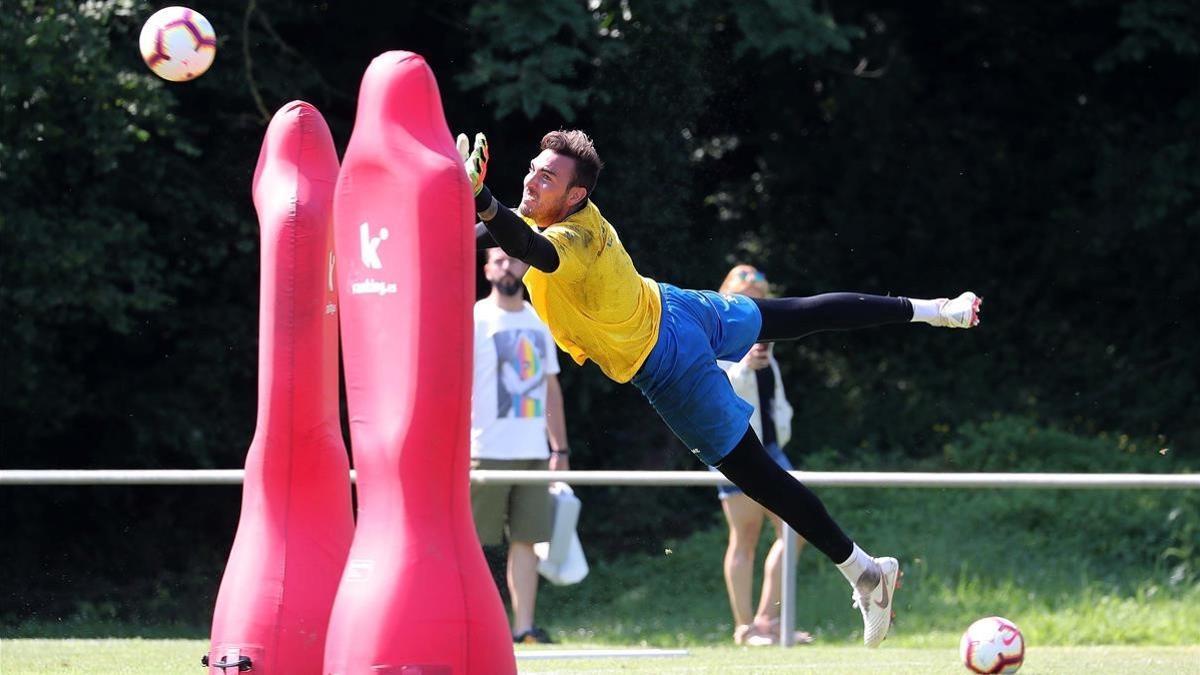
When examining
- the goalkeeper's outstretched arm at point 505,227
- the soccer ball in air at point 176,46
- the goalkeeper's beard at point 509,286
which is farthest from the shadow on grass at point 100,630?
the goalkeeper's outstretched arm at point 505,227

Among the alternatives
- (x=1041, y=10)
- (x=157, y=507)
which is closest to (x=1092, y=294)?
(x=1041, y=10)

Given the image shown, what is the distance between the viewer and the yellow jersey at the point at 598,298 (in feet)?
19.5

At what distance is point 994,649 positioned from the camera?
6.75 m

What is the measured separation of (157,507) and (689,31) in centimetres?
586

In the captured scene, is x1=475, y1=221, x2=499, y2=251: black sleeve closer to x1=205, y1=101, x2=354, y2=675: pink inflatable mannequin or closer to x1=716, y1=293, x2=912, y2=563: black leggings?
x1=205, y1=101, x2=354, y2=675: pink inflatable mannequin

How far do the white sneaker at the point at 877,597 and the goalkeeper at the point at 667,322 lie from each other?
3.1 inches

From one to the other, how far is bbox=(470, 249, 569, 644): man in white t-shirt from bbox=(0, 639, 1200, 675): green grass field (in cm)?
80

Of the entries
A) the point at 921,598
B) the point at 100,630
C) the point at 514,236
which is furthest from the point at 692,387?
the point at 100,630

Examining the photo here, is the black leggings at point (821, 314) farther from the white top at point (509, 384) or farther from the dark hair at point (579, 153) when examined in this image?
the white top at point (509, 384)

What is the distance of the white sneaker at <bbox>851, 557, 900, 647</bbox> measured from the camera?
22.0ft

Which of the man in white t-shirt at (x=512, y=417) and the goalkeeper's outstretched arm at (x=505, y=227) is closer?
the goalkeeper's outstretched arm at (x=505, y=227)

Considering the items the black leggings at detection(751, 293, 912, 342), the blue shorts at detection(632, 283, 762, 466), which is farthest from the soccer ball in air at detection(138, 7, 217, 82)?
the black leggings at detection(751, 293, 912, 342)

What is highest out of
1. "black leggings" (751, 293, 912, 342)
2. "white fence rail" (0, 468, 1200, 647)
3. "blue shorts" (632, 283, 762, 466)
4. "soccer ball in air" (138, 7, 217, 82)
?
"soccer ball in air" (138, 7, 217, 82)

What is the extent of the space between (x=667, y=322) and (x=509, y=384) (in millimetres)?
3185
